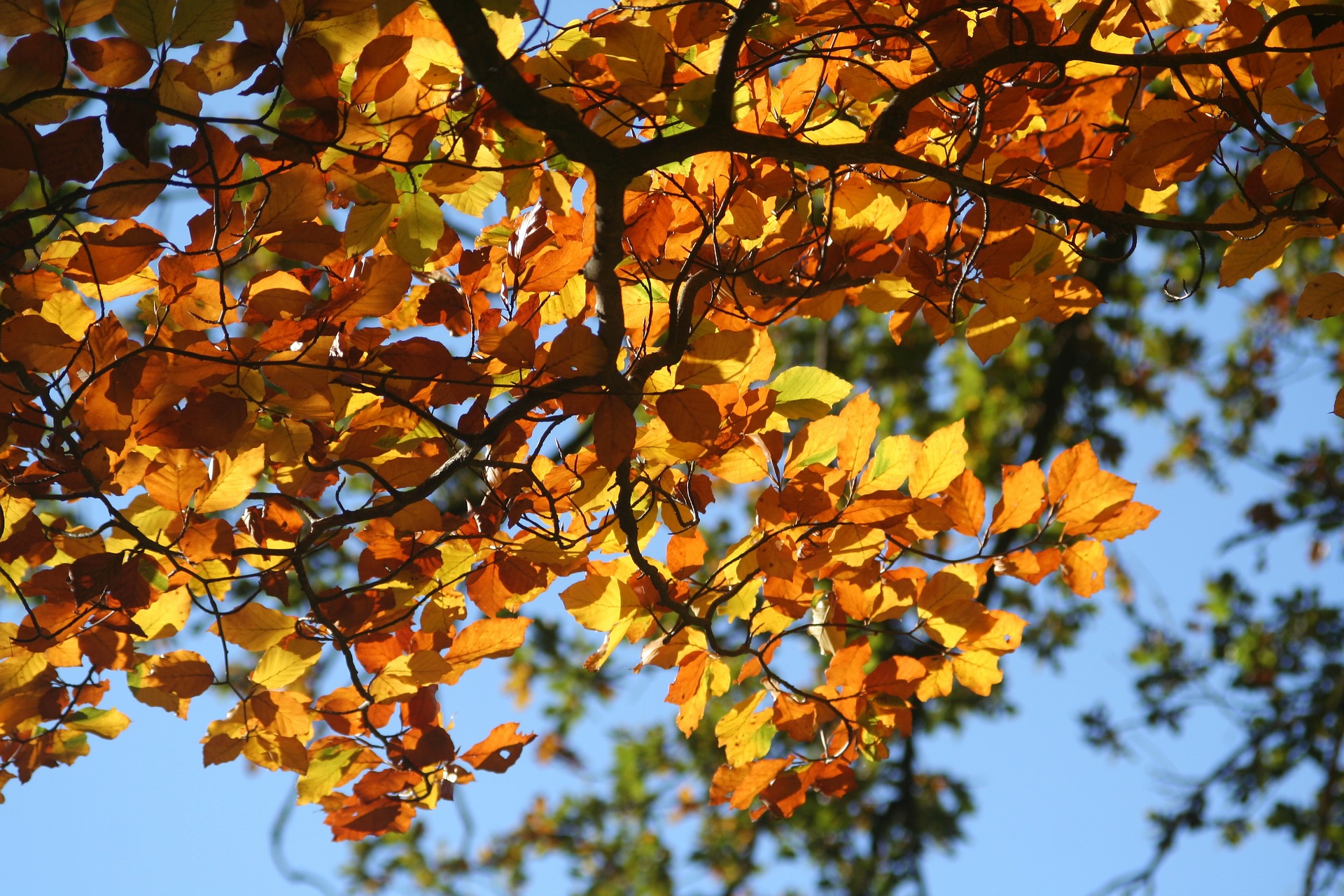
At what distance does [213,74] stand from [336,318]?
0.31 m

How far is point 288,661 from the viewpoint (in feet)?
4.45

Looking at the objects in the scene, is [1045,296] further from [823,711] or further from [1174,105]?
[823,711]

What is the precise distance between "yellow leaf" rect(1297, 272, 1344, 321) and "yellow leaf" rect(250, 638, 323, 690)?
1428 millimetres

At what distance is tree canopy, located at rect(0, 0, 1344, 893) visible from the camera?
1091mm

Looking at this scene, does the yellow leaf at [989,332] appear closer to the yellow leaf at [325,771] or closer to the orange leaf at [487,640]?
the orange leaf at [487,640]

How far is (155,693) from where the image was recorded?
1313 millimetres

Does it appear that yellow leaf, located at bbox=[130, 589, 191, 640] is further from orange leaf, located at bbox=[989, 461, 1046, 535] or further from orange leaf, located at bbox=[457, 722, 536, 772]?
orange leaf, located at bbox=[989, 461, 1046, 535]

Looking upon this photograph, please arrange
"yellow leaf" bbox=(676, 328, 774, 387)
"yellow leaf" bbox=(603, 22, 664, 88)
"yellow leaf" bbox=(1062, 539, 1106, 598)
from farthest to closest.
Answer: "yellow leaf" bbox=(1062, 539, 1106, 598) < "yellow leaf" bbox=(676, 328, 774, 387) < "yellow leaf" bbox=(603, 22, 664, 88)

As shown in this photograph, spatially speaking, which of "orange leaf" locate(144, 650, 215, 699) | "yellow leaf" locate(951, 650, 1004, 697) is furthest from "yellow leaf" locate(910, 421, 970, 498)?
"orange leaf" locate(144, 650, 215, 699)

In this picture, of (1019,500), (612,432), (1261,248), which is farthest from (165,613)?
(1261,248)

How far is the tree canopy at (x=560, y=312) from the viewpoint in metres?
1.09

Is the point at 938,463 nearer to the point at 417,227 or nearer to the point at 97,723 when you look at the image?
the point at 417,227

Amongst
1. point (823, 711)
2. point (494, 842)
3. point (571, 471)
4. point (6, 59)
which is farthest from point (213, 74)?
point (494, 842)

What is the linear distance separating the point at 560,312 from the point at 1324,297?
3.44 ft
